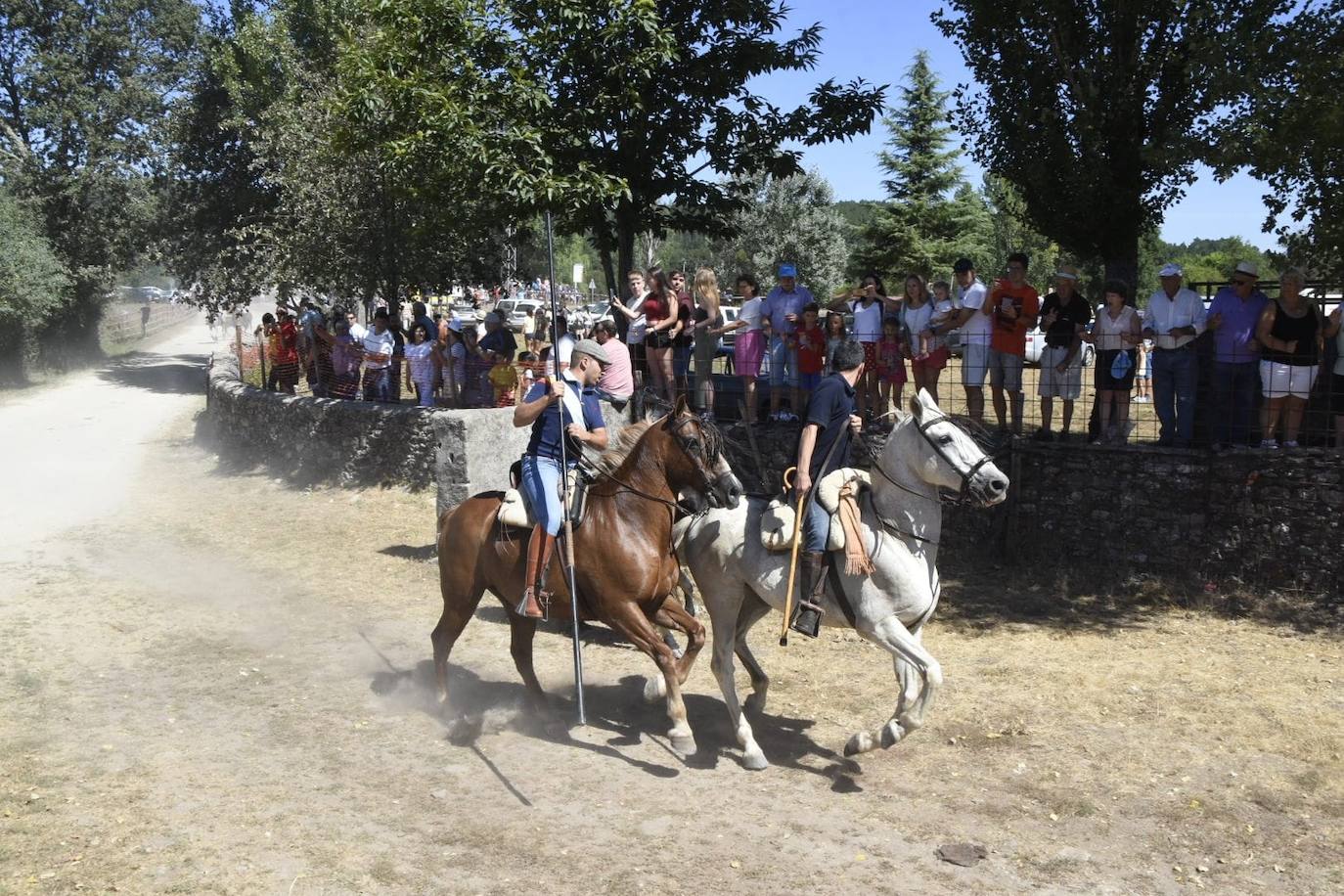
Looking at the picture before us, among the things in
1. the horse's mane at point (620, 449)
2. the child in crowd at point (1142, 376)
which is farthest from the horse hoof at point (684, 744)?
the child in crowd at point (1142, 376)

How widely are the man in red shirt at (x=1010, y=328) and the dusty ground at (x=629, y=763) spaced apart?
217 centimetres

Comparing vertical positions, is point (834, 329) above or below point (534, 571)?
above

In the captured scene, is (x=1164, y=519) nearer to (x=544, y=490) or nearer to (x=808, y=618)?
(x=808, y=618)

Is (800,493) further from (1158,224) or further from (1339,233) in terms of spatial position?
(1158,224)

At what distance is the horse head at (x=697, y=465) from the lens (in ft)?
25.9

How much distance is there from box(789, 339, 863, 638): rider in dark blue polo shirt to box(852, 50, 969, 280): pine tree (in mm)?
41047

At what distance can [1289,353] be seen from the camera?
10945mm

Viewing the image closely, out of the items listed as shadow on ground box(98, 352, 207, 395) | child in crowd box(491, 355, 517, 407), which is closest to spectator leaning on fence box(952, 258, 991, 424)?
child in crowd box(491, 355, 517, 407)

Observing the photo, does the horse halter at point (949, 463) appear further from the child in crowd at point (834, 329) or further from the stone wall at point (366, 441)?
the stone wall at point (366, 441)

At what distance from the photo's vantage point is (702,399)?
46.5ft

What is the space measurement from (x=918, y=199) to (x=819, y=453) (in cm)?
4296

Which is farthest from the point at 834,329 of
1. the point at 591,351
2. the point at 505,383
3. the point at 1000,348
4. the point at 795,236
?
the point at 795,236

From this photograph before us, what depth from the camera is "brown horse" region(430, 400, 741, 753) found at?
798 centimetres

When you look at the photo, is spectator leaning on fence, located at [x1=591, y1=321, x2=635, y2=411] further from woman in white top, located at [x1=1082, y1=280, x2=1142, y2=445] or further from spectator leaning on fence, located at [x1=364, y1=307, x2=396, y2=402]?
spectator leaning on fence, located at [x1=364, y1=307, x2=396, y2=402]
